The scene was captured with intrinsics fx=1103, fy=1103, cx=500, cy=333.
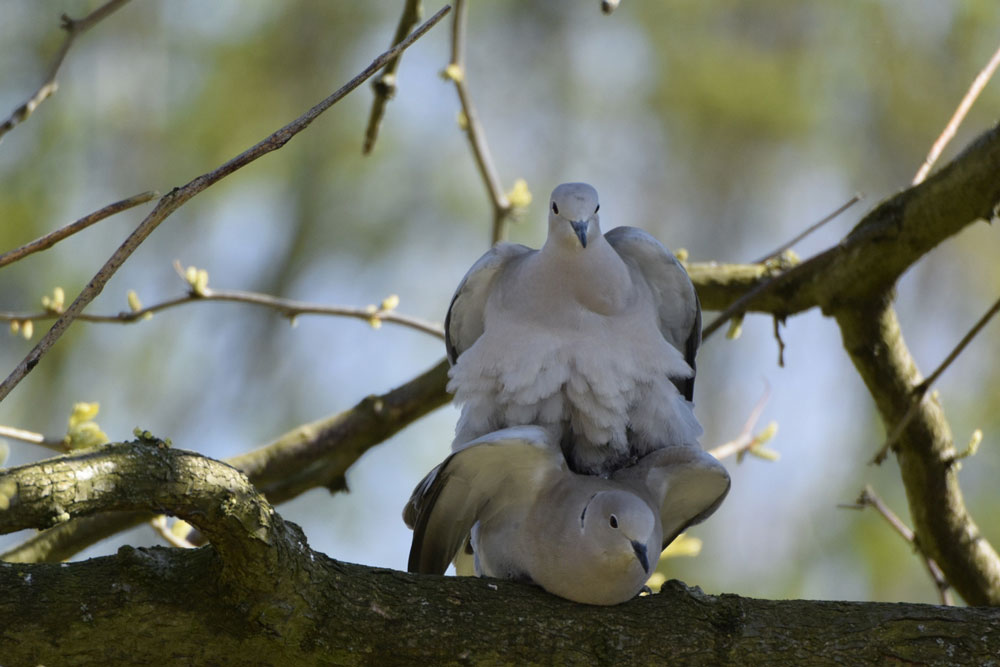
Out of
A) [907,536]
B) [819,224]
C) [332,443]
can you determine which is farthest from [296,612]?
[907,536]

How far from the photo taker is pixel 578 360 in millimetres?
3518

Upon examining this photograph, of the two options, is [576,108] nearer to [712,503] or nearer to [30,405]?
[30,405]

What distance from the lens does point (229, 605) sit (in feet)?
8.31

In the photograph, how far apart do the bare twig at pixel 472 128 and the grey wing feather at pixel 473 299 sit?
910mm

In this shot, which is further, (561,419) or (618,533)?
(561,419)

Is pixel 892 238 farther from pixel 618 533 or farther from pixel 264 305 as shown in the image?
pixel 264 305

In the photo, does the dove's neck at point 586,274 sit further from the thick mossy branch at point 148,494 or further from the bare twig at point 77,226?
the bare twig at point 77,226

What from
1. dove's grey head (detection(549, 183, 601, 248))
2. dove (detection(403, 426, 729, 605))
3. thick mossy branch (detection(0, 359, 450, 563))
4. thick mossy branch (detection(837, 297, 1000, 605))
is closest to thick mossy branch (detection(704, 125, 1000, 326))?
thick mossy branch (detection(837, 297, 1000, 605))

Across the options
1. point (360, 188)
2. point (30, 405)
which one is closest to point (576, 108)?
point (360, 188)

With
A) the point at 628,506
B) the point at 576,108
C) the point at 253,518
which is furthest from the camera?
the point at 576,108

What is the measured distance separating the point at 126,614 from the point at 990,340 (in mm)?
10203

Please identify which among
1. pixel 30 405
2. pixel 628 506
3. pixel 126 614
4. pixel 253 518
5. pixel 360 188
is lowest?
pixel 126 614

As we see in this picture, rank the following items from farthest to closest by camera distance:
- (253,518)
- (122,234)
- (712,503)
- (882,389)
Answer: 1. (122,234)
2. (882,389)
3. (712,503)
4. (253,518)

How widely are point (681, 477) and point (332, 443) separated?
63.8 inches
